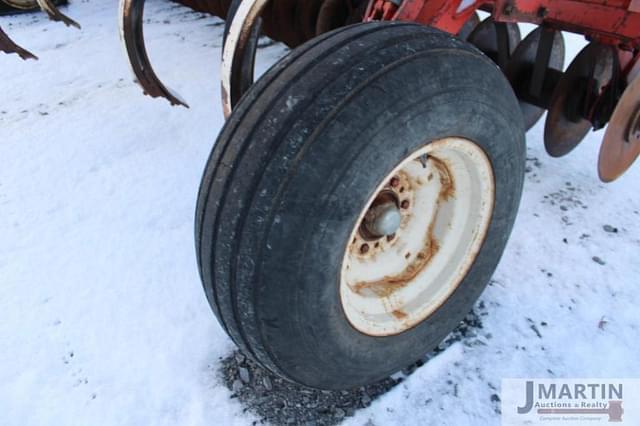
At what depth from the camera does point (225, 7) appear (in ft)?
12.1

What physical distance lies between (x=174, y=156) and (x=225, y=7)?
1643 millimetres

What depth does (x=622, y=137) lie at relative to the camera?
6.46 ft

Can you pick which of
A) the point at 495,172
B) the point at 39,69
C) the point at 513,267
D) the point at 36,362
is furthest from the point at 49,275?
the point at 39,69

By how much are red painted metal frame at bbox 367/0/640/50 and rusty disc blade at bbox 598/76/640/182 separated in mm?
196

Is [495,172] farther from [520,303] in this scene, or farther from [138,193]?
[138,193]

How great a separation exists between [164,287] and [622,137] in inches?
70.9

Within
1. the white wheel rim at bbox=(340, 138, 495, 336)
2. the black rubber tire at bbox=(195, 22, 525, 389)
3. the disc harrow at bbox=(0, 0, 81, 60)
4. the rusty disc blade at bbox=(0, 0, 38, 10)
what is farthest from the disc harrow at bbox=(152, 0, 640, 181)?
the rusty disc blade at bbox=(0, 0, 38, 10)

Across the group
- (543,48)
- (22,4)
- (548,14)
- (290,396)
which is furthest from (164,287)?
(22,4)

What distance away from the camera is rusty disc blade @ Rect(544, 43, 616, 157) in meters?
2.03

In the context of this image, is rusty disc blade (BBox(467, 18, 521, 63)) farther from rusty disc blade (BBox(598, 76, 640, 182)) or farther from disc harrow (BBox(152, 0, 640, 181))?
rusty disc blade (BBox(598, 76, 640, 182))

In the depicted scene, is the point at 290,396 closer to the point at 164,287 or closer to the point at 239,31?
the point at 164,287

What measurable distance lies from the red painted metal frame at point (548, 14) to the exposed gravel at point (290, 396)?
0.99m

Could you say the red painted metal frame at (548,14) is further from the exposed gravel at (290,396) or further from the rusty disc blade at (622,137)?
the exposed gravel at (290,396)

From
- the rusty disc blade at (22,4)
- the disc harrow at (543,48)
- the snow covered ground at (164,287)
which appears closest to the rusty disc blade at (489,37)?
the disc harrow at (543,48)
